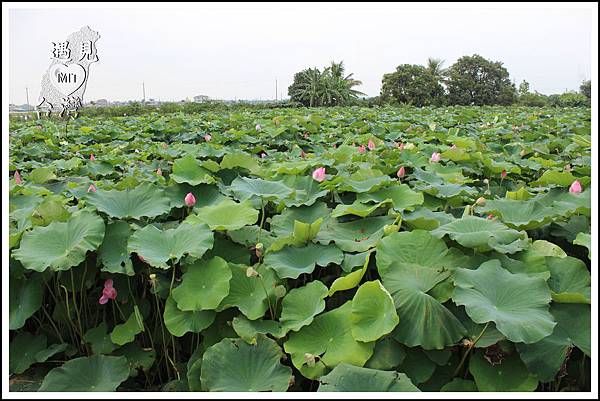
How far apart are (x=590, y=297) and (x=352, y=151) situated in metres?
1.77

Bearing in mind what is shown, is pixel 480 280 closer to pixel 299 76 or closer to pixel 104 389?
pixel 104 389

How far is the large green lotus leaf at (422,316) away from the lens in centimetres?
112

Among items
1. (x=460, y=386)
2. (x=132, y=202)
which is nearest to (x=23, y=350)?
(x=132, y=202)

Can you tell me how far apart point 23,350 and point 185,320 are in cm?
64

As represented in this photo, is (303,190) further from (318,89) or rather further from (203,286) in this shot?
(318,89)

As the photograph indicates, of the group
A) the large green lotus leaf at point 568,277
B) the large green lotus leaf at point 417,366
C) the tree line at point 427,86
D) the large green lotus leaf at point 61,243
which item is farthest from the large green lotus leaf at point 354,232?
the tree line at point 427,86

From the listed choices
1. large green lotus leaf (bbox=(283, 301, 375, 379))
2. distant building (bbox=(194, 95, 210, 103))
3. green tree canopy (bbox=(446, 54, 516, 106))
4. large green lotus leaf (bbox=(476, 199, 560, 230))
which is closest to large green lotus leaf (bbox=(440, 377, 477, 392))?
large green lotus leaf (bbox=(283, 301, 375, 379))

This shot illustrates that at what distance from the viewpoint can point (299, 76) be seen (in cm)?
3488

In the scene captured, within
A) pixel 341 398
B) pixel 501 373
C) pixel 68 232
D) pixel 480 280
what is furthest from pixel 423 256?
pixel 68 232

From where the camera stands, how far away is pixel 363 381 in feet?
3.45

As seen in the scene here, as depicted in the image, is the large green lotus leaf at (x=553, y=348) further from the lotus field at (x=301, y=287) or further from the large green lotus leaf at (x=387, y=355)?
the large green lotus leaf at (x=387, y=355)

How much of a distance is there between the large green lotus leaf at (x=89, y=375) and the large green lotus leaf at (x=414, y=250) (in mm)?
855

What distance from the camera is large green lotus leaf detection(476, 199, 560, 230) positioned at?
152 cm

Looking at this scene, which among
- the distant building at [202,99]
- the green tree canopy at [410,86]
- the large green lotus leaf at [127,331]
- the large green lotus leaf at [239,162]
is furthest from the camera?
the green tree canopy at [410,86]
